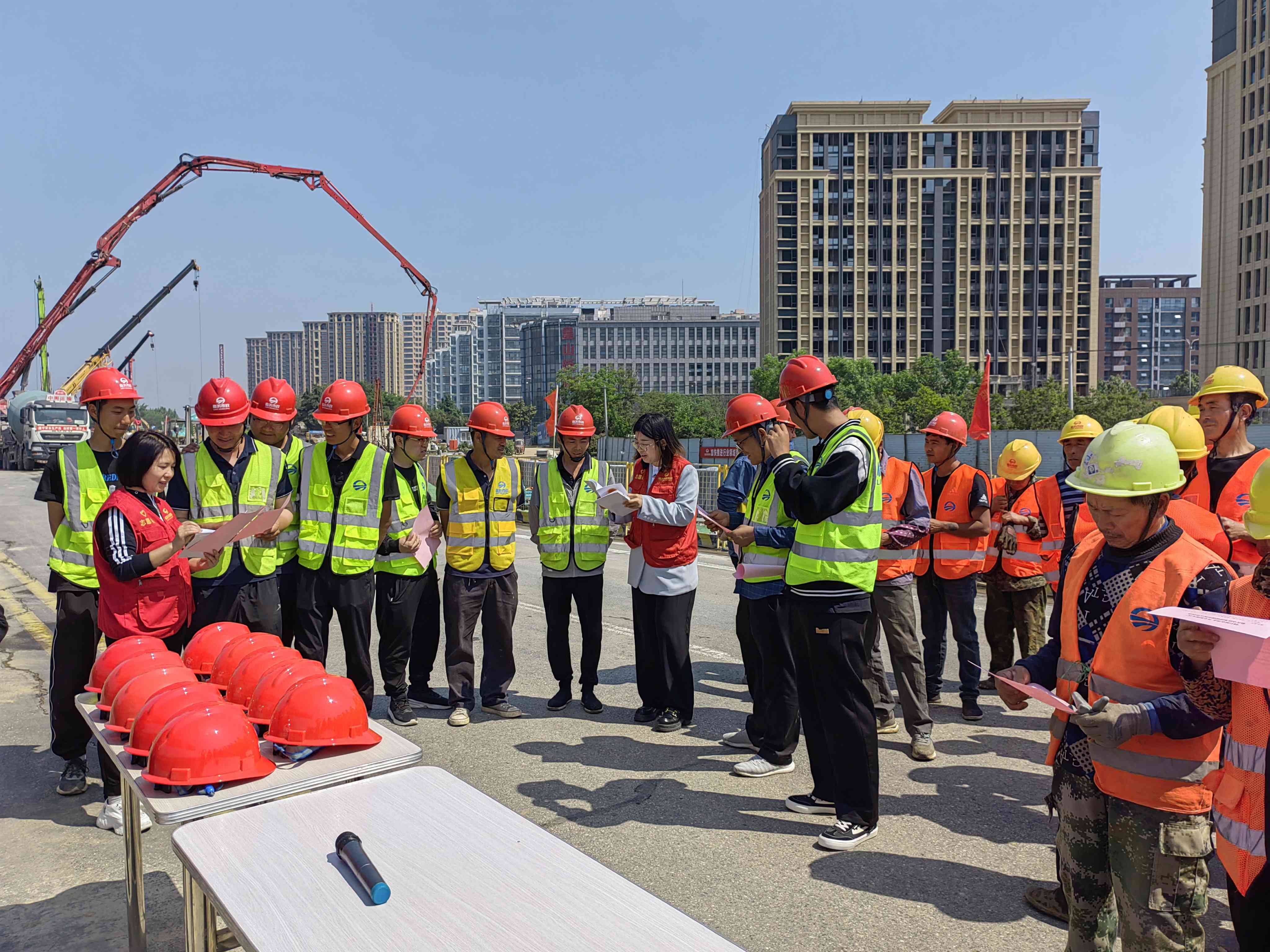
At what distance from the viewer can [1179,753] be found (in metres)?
2.60

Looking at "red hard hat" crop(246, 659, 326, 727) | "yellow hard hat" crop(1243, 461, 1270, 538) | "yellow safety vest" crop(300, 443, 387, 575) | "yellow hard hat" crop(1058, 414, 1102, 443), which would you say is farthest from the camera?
"yellow hard hat" crop(1058, 414, 1102, 443)

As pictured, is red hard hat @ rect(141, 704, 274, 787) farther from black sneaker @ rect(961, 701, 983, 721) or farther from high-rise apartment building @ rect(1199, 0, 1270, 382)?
high-rise apartment building @ rect(1199, 0, 1270, 382)

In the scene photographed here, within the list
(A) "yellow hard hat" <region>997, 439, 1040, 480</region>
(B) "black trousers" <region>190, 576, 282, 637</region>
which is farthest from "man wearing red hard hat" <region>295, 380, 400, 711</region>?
(A) "yellow hard hat" <region>997, 439, 1040, 480</region>

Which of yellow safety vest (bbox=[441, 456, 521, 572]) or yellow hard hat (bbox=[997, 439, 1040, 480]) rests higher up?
yellow hard hat (bbox=[997, 439, 1040, 480])

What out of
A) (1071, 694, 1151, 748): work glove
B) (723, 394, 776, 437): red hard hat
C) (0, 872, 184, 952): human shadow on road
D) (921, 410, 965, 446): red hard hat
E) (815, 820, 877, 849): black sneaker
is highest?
(723, 394, 776, 437): red hard hat

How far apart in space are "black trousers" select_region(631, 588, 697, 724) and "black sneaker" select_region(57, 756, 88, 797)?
3296 millimetres

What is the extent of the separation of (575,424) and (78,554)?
10.3 ft

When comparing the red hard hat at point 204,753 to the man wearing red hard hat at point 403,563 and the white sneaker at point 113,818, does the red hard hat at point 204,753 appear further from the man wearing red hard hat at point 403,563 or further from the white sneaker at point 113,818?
the man wearing red hard hat at point 403,563

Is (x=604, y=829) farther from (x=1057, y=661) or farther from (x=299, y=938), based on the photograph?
(x=299, y=938)

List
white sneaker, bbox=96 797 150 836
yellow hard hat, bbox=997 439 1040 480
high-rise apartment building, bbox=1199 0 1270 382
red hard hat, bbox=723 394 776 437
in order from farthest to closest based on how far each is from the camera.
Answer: high-rise apartment building, bbox=1199 0 1270 382, yellow hard hat, bbox=997 439 1040 480, red hard hat, bbox=723 394 776 437, white sneaker, bbox=96 797 150 836

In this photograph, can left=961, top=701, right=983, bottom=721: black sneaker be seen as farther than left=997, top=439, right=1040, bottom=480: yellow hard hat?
No

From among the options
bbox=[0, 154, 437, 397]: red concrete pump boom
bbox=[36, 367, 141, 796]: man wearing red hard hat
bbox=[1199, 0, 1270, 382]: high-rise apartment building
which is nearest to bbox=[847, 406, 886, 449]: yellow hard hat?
bbox=[36, 367, 141, 796]: man wearing red hard hat

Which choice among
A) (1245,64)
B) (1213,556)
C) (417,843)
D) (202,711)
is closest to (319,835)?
(417,843)

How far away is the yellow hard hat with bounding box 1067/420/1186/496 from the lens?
2635 millimetres
